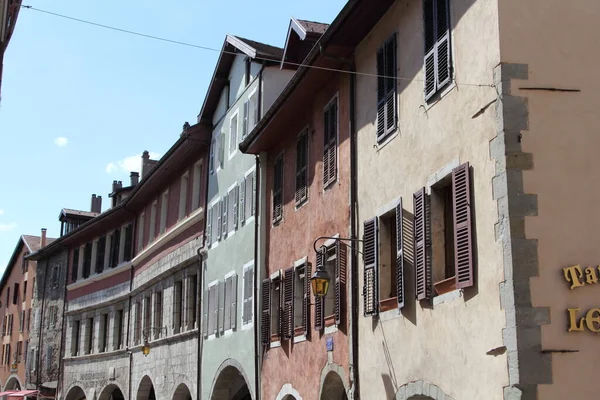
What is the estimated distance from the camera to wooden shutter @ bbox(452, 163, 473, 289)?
9977 mm

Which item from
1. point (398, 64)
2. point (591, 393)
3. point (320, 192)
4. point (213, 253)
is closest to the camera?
point (591, 393)

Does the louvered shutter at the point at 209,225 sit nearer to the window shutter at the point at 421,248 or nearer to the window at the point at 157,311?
the window at the point at 157,311

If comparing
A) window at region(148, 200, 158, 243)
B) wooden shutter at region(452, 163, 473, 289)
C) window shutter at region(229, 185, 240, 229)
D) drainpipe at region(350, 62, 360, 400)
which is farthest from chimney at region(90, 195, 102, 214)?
wooden shutter at region(452, 163, 473, 289)

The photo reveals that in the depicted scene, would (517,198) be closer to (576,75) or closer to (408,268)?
(576,75)

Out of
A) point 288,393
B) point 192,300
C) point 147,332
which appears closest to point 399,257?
point 288,393

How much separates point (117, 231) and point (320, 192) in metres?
21.0

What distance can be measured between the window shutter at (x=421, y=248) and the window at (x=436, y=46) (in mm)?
1355

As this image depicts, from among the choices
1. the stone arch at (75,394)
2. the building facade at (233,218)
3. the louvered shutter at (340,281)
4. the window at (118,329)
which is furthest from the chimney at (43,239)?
the louvered shutter at (340,281)

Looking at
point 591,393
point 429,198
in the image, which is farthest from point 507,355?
point 429,198

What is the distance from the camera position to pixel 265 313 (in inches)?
750

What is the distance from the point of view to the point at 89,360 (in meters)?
36.2

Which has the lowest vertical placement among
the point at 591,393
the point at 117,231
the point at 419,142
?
the point at 591,393

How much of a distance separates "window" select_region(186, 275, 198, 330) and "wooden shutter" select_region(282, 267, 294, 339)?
8091 millimetres

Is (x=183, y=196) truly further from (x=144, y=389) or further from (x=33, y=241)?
(x=33, y=241)
